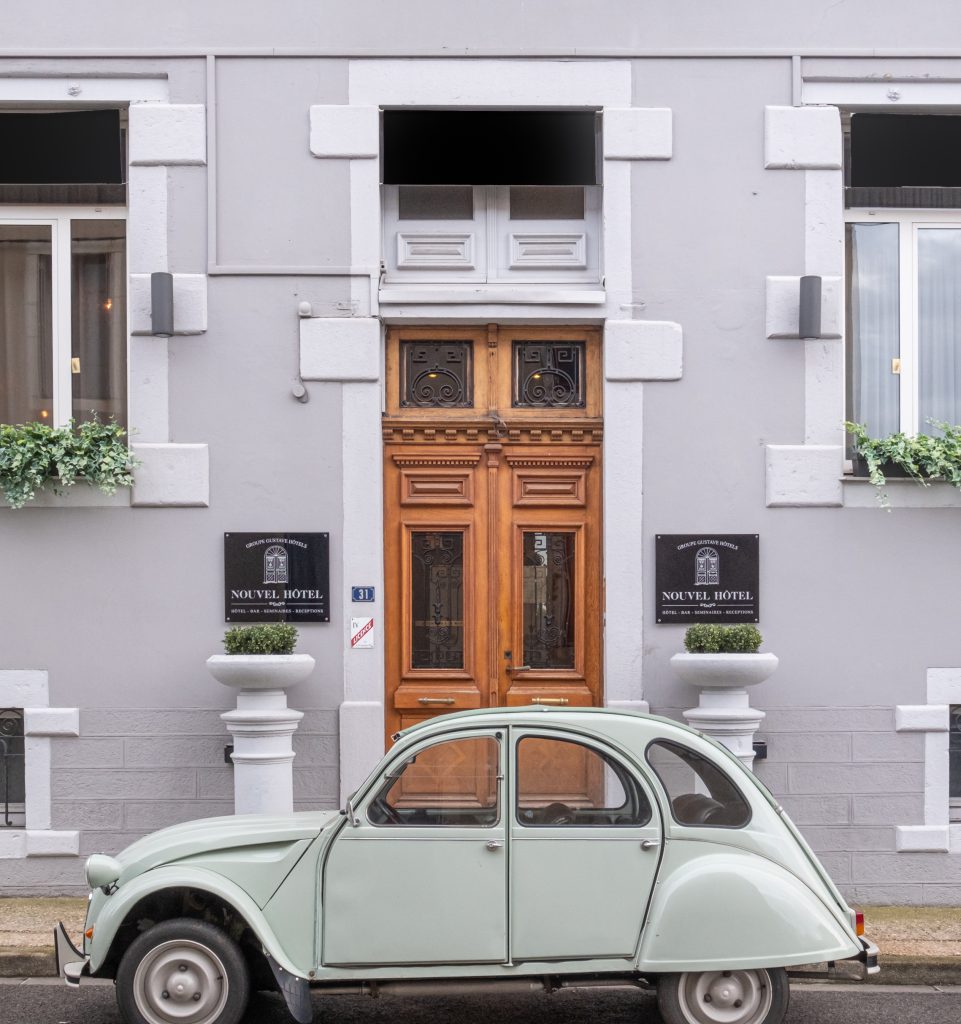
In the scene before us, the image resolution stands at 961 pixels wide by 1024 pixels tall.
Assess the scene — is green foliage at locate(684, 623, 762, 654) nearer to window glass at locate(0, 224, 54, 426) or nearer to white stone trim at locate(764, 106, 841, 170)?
white stone trim at locate(764, 106, 841, 170)

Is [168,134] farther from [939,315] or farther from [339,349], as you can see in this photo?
[939,315]

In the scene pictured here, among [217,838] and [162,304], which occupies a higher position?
[162,304]

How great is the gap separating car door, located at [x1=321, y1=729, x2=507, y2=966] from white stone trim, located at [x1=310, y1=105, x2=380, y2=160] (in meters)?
4.95

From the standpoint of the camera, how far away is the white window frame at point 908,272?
376 inches

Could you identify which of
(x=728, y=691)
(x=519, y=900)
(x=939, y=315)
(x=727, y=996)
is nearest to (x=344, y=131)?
(x=939, y=315)

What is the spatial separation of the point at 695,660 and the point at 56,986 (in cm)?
430

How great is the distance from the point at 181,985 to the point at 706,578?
15.0ft

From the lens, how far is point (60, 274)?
958 cm

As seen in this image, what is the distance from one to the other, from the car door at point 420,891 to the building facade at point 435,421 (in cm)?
290

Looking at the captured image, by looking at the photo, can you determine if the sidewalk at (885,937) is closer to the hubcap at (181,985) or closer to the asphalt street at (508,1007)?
the asphalt street at (508,1007)

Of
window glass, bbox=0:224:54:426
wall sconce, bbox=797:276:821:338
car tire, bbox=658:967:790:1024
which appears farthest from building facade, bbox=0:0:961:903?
car tire, bbox=658:967:790:1024

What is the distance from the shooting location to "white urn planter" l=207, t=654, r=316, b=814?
8.45 m

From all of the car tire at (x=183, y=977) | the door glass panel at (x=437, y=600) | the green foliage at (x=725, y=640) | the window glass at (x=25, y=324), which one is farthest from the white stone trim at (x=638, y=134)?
the car tire at (x=183, y=977)
